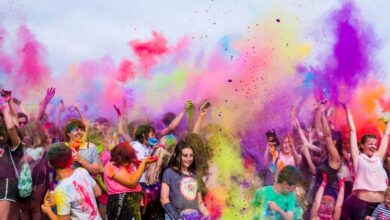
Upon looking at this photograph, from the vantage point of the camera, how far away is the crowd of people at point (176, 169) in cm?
591

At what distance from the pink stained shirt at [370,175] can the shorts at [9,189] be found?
12.6ft

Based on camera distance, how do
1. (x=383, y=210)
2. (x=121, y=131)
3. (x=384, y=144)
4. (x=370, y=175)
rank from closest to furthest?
(x=383, y=210)
(x=370, y=175)
(x=384, y=144)
(x=121, y=131)

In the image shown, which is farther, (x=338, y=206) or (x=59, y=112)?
(x=59, y=112)

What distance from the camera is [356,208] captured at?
287 inches

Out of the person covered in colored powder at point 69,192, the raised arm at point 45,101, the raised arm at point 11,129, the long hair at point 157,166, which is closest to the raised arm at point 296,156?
the long hair at point 157,166

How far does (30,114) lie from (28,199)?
168 centimetres

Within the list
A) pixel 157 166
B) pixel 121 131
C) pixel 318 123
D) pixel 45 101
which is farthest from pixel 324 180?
pixel 45 101

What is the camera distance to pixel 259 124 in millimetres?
8930

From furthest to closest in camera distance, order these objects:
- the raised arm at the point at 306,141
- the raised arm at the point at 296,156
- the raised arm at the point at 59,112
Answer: the raised arm at the point at 59,112 < the raised arm at the point at 306,141 < the raised arm at the point at 296,156

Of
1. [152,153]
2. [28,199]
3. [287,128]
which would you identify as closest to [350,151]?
[287,128]

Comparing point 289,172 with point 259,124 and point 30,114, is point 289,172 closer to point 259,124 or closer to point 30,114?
point 259,124

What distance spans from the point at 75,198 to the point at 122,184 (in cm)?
101

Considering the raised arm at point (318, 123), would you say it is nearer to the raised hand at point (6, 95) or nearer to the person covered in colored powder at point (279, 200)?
the person covered in colored powder at point (279, 200)

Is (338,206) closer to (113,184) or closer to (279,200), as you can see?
(279,200)
